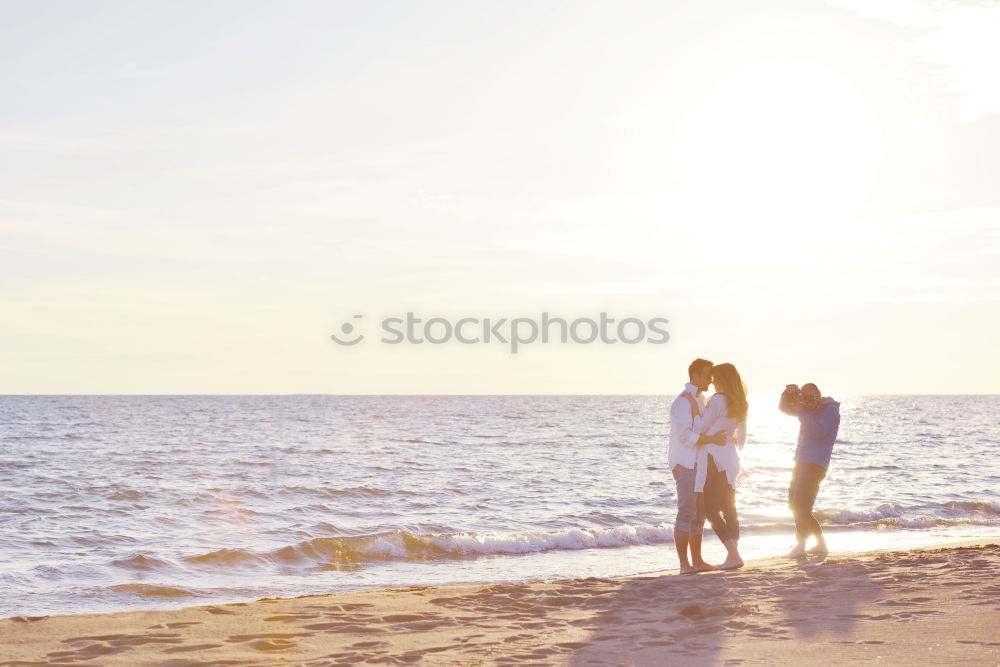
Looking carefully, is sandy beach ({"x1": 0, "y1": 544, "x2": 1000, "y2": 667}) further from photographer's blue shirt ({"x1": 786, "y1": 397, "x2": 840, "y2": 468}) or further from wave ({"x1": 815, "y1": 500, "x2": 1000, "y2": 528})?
wave ({"x1": 815, "y1": 500, "x2": 1000, "y2": 528})

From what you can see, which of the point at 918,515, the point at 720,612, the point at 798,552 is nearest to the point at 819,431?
the point at 798,552

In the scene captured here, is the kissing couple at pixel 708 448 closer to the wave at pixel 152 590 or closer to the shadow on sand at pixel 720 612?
the shadow on sand at pixel 720 612

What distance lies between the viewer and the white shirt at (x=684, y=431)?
27.4ft

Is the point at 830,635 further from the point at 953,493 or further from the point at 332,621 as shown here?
the point at 953,493

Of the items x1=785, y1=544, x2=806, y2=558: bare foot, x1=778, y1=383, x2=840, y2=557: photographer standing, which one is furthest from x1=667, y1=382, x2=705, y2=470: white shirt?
x1=785, y1=544, x2=806, y2=558: bare foot

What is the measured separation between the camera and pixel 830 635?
5.93 m

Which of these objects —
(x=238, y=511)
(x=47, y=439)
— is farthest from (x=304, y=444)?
(x=238, y=511)

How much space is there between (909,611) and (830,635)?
97cm

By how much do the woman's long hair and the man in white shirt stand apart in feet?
0.29

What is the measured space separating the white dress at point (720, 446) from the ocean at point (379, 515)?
2.61 meters

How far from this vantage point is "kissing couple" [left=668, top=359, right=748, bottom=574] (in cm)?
838

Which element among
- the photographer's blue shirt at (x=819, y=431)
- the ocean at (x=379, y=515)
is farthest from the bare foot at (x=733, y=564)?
the ocean at (x=379, y=515)

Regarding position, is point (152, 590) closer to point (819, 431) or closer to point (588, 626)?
point (588, 626)

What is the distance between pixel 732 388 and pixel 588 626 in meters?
2.80
